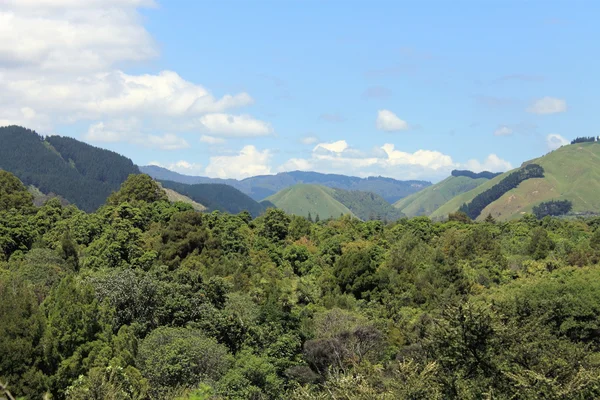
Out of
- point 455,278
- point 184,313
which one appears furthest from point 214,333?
point 455,278

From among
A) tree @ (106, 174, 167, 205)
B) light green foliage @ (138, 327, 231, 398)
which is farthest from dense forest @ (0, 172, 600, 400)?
tree @ (106, 174, 167, 205)

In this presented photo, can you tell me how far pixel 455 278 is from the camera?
5225 centimetres

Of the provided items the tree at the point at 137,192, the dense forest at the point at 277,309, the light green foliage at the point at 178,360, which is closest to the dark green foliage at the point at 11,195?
the dense forest at the point at 277,309

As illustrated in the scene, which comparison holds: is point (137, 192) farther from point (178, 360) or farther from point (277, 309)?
point (178, 360)

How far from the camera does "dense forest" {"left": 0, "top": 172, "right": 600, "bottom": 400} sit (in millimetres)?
22359

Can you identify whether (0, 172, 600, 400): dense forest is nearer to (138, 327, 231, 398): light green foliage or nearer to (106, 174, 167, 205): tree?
(138, 327, 231, 398): light green foliage

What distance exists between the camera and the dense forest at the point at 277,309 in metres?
22.4

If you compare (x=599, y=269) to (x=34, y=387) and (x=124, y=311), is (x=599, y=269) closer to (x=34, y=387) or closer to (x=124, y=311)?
(x=124, y=311)

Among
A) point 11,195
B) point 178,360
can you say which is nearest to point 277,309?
point 178,360

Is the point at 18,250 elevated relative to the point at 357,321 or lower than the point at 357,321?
elevated

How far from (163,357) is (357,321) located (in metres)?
15.5

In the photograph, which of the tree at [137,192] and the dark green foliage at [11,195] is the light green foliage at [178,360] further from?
the tree at [137,192]

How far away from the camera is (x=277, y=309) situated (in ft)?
123

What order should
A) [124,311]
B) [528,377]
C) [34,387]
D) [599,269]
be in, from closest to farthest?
[528,377]
[34,387]
[124,311]
[599,269]
